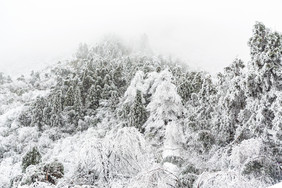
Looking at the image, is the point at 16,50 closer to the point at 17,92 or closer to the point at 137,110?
the point at 17,92

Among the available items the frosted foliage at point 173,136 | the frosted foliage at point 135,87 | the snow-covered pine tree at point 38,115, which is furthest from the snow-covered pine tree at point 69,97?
the frosted foliage at point 173,136

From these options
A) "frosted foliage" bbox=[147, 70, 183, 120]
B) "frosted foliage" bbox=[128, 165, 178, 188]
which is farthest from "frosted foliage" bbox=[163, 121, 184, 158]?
"frosted foliage" bbox=[128, 165, 178, 188]

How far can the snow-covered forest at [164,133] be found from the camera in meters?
3.06

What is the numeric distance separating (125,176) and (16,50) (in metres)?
76.1

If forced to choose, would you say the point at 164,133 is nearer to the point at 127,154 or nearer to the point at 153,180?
the point at 127,154

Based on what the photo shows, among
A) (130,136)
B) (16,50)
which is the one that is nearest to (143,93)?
(130,136)

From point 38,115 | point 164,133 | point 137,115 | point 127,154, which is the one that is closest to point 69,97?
point 38,115

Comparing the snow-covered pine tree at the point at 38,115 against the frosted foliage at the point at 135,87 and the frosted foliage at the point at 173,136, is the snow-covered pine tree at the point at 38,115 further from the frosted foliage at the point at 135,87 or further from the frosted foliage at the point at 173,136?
the frosted foliage at the point at 173,136

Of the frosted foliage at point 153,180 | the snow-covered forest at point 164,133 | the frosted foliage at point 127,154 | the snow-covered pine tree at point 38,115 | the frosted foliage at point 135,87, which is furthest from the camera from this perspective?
the snow-covered pine tree at point 38,115

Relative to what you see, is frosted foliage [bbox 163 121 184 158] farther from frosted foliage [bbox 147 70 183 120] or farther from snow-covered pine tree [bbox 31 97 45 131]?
snow-covered pine tree [bbox 31 97 45 131]

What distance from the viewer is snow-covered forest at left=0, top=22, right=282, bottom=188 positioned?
3.06 meters

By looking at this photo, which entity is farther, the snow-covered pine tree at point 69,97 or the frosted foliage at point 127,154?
the snow-covered pine tree at point 69,97

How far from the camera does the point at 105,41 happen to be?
148 feet

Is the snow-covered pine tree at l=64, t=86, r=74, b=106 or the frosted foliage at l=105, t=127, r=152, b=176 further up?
the snow-covered pine tree at l=64, t=86, r=74, b=106
